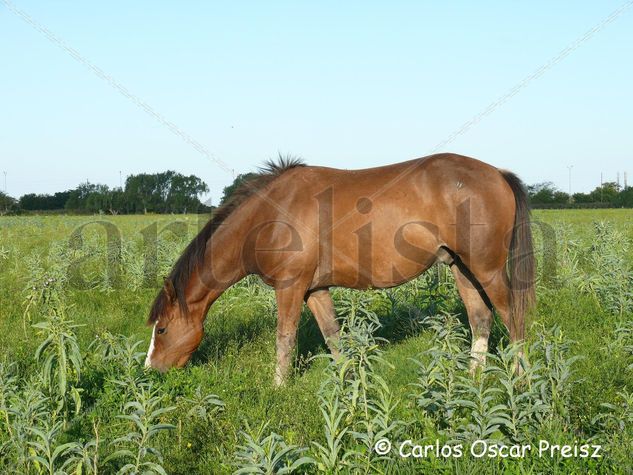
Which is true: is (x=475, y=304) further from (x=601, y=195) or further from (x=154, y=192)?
(x=601, y=195)

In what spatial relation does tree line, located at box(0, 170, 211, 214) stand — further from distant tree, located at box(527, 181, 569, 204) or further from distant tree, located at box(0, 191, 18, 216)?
distant tree, located at box(527, 181, 569, 204)

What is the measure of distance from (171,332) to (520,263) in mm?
3830

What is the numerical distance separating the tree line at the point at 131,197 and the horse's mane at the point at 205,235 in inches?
1596

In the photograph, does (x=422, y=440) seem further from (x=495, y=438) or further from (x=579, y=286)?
(x=579, y=286)

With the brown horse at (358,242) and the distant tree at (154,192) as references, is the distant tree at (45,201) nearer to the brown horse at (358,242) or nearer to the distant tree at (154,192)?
the distant tree at (154,192)

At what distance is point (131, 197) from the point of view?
67.4 metres

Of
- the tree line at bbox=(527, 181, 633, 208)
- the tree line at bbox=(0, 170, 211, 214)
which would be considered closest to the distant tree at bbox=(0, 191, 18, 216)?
the tree line at bbox=(0, 170, 211, 214)

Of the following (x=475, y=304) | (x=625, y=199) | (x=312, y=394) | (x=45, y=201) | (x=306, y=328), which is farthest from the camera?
(x=45, y=201)

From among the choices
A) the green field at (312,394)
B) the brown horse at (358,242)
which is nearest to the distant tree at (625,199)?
the green field at (312,394)

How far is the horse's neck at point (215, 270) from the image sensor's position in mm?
6074

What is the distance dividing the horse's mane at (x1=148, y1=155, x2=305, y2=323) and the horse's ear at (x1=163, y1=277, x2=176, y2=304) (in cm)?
1

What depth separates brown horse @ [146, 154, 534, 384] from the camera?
19.4ft

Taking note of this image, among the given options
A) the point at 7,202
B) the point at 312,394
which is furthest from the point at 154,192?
the point at 312,394

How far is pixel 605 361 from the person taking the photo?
5258 mm
